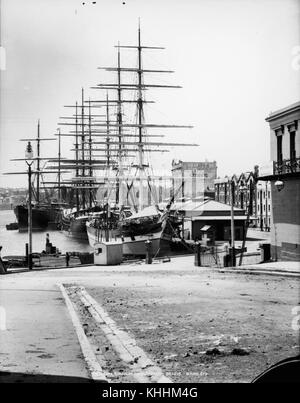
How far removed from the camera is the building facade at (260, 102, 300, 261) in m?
22.9

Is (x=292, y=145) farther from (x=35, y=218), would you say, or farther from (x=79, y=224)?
(x=35, y=218)

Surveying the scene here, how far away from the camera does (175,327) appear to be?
7527mm

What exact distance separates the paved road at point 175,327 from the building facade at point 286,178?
1172cm

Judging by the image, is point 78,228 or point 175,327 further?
point 78,228

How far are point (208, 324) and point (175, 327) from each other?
54cm

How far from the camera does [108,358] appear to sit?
5.92 metres

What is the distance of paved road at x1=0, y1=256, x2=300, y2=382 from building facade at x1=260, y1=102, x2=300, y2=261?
38.5ft

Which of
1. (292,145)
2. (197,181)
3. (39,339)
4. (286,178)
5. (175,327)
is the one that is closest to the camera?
(39,339)

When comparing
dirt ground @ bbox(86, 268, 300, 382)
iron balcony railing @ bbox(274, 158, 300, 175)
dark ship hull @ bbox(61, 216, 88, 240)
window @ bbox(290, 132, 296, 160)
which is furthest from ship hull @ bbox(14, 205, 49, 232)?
dirt ground @ bbox(86, 268, 300, 382)

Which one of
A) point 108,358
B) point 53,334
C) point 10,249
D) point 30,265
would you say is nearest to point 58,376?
point 108,358

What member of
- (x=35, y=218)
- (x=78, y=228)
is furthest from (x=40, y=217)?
(x=78, y=228)

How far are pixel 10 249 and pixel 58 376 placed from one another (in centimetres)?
6064

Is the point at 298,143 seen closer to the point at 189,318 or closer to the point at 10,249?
the point at 189,318

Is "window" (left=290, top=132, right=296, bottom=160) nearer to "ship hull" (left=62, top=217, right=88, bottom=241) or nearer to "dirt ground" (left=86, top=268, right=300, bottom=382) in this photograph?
"dirt ground" (left=86, top=268, right=300, bottom=382)
